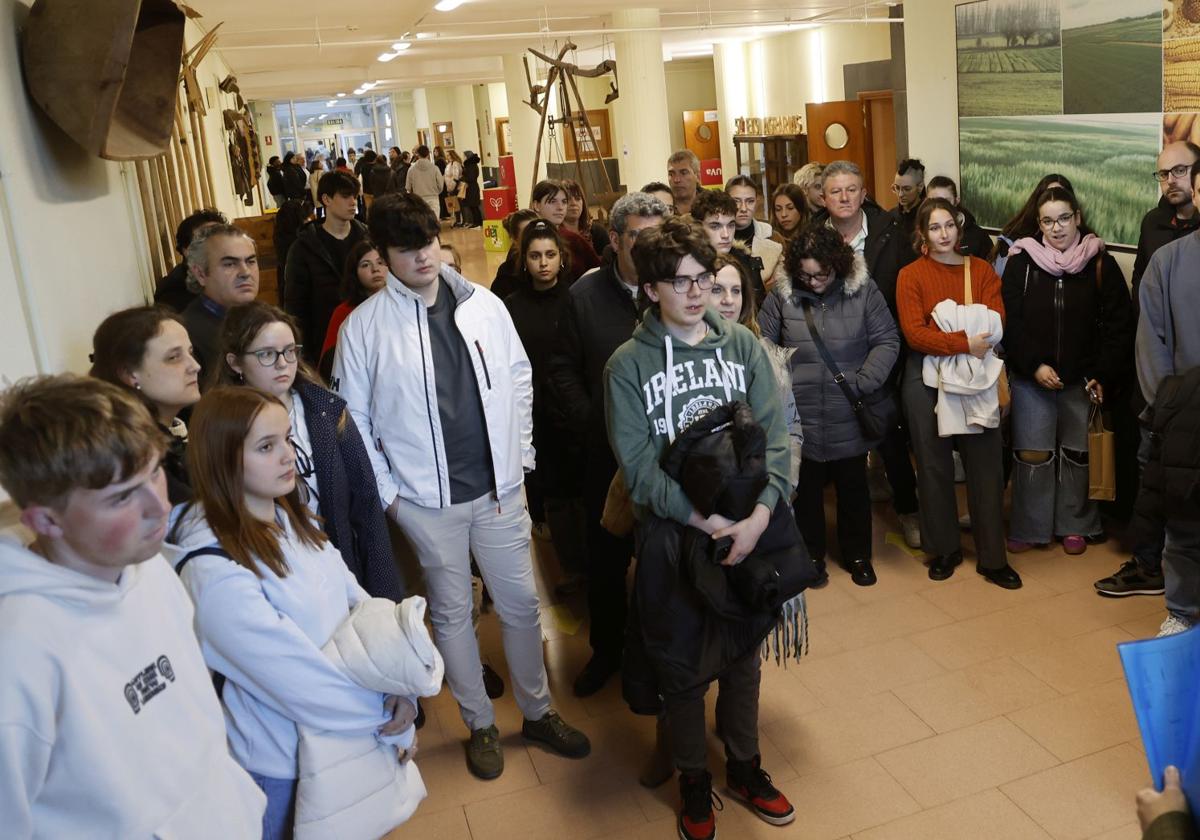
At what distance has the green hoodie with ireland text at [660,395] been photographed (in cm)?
277

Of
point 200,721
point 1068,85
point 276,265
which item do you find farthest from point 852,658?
point 276,265

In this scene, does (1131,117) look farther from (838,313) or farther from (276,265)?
(276,265)

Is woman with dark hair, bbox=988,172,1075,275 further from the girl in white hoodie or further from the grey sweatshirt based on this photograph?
the girl in white hoodie

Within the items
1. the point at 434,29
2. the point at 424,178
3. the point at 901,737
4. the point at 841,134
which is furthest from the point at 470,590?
the point at 424,178

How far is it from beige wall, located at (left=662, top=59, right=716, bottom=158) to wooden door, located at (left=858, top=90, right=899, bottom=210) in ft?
34.7

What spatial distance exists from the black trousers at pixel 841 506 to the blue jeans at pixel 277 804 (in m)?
2.68

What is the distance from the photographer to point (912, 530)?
15.5ft

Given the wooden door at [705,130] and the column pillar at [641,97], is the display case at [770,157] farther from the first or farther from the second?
the column pillar at [641,97]

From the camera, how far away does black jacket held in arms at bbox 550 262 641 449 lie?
11.6 ft

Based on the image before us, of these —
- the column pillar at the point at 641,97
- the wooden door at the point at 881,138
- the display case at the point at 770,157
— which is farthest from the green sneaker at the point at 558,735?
the display case at the point at 770,157

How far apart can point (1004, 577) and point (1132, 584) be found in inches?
18.4

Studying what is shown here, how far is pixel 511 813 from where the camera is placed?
3047 mm

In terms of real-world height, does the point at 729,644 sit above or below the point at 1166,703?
below

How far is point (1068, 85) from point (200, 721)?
4887mm
